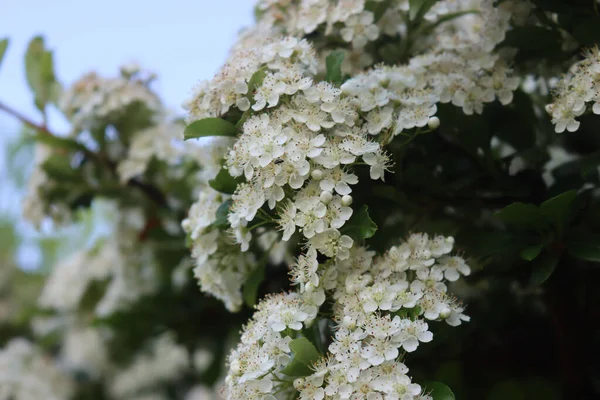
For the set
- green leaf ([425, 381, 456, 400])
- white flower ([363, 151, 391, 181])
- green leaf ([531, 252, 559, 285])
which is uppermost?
white flower ([363, 151, 391, 181])

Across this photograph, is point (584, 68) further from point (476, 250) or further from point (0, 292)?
point (0, 292)

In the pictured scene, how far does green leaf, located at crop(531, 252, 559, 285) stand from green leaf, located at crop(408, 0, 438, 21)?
1.63 ft

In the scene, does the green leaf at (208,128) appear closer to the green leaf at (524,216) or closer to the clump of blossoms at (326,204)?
the clump of blossoms at (326,204)

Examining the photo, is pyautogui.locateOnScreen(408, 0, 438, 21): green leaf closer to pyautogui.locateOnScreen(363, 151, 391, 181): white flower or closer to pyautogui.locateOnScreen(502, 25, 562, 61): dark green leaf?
pyautogui.locateOnScreen(502, 25, 562, 61): dark green leaf

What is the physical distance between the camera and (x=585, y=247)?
1.03m

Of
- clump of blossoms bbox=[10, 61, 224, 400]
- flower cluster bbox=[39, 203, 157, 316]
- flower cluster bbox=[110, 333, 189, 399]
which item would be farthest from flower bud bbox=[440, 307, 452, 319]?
flower cluster bbox=[110, 333, 189, 399]

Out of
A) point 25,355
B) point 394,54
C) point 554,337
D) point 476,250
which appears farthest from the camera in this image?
point 25,355

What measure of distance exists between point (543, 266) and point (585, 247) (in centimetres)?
7

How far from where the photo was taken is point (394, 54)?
1.38 metres

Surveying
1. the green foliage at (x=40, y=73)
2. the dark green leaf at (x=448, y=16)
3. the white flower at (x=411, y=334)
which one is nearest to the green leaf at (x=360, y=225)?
the white flower at (x=411, y=334)

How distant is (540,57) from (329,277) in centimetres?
65

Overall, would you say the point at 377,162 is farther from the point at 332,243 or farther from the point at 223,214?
the point at 223,214

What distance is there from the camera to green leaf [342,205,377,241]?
920 mm

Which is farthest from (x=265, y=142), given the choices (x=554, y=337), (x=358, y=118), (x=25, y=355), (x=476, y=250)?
(x=25, y=355)
